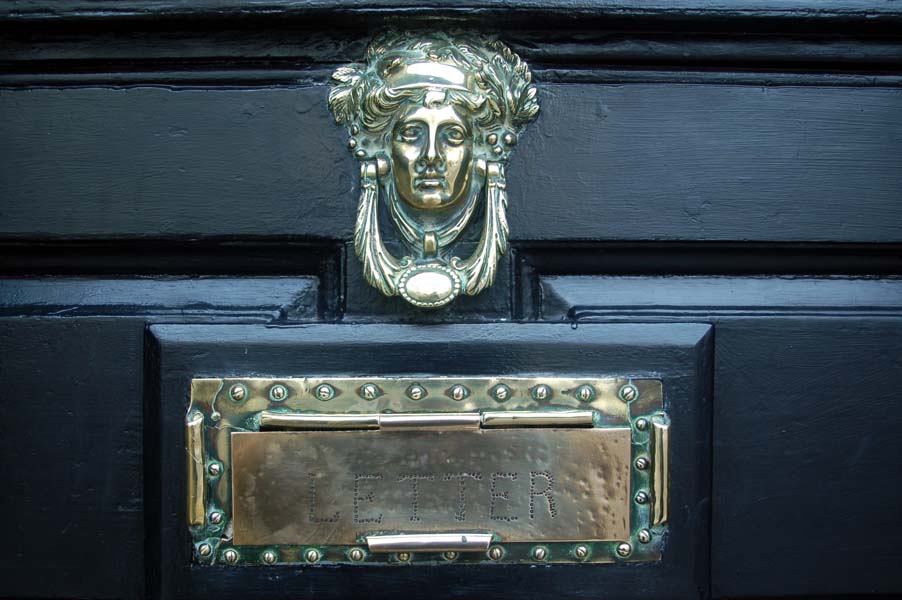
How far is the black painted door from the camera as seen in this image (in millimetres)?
638

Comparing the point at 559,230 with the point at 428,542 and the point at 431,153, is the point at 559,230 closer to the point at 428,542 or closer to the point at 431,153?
the point at 431,153

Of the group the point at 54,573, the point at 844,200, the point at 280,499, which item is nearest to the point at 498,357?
the point at 280,499

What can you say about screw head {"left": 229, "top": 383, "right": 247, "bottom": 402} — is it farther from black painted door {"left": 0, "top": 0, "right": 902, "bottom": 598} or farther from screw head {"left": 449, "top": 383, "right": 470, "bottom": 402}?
screw head {"left": 449, "top": 383, "right": 470, "bottom": 402}

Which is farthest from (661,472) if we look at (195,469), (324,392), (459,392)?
(195,469)

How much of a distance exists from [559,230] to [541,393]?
147 millimetres

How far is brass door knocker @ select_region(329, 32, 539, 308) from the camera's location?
601 millimetres

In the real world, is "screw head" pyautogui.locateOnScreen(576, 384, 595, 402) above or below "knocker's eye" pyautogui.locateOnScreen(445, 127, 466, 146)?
below

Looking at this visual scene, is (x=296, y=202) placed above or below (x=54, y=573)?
above

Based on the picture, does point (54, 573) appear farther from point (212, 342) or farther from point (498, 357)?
point (498, 357)

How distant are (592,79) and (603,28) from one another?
4cm

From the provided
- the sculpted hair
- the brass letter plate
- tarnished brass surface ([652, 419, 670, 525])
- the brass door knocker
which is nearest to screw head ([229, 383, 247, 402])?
the brass letter plate

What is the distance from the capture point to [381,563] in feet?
2.05

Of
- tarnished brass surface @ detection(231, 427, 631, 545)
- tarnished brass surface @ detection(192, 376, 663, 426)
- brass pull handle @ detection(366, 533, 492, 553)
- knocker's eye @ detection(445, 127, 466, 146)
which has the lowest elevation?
brass pull handle @ detection(366, 533, 492, 553)

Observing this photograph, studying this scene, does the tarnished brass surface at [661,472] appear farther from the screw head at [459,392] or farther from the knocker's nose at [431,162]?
the knocker's nose at [431,162]
